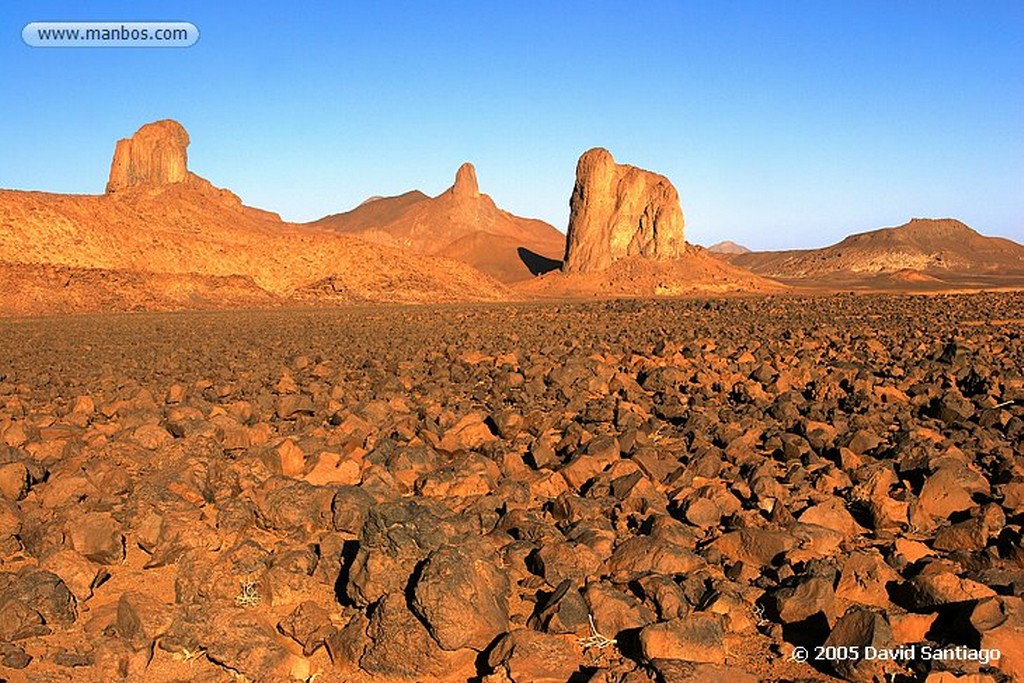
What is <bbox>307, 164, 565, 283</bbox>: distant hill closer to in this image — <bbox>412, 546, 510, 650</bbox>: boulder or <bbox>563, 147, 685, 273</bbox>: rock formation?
<bbox>563, 147, 685, 273</bbox>: rock formation

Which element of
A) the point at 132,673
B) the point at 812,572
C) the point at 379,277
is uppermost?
the point at 379,277

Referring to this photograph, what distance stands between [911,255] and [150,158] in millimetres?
109962

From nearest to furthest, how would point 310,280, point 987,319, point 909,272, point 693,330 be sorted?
1. point 693,330
2. point 987,319
3. point 310,280
4. point 909,272

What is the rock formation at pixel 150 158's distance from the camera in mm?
94062

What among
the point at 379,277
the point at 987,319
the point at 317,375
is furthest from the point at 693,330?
the point at 379,277

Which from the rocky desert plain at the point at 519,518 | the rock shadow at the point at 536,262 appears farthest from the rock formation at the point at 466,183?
the rocky desert plain at the point at 519,518

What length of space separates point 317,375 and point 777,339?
39.9 ft

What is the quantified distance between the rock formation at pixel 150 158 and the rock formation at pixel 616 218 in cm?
4213

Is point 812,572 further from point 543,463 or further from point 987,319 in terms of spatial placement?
point 987,319

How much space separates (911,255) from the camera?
140 m

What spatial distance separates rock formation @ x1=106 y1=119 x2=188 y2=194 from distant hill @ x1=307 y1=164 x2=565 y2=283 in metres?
22.8

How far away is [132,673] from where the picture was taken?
4.42 m

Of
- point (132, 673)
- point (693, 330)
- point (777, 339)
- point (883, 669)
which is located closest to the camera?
point (883, 669)

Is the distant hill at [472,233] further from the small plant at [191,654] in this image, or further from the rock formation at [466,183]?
the small plant at [191,654]
